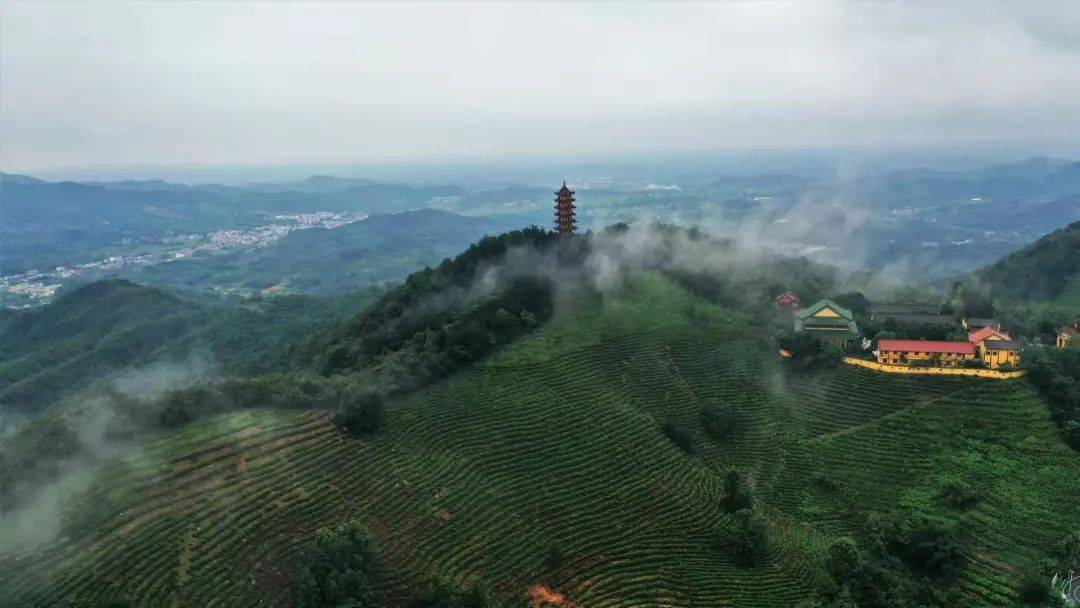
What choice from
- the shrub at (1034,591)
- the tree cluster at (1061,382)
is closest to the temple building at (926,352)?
the tree cluster at (1061,382)

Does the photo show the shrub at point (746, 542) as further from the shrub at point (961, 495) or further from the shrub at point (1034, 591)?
the shrub at point (961, 495)

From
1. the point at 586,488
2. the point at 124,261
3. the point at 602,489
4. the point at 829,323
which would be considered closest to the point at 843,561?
the point at 602,489

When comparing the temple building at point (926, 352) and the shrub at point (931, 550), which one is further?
the temple building at point (926, 352)

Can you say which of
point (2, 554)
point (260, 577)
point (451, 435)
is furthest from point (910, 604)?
point (2, 554)

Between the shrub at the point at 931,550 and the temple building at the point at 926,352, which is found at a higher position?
the temple building at the point at 926,352

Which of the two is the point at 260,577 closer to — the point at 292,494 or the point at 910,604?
the point at 292,494

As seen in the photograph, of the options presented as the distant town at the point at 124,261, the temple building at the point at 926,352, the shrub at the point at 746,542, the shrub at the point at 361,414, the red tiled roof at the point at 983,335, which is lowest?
the distant town at the point at 124,261
